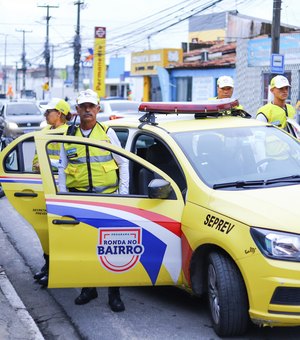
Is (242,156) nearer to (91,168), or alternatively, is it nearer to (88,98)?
(91,168)

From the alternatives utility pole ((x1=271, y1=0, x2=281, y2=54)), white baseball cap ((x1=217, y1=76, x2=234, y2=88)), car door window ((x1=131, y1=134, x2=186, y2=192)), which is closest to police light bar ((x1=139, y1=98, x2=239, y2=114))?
car door window ((x1=131, y1=134, x2=186, y2=192))

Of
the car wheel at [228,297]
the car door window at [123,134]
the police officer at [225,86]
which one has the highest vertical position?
the police officer at [225,86]

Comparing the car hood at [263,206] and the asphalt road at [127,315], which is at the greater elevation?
the car hood at [263,206]

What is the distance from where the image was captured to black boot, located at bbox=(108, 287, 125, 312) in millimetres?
5242

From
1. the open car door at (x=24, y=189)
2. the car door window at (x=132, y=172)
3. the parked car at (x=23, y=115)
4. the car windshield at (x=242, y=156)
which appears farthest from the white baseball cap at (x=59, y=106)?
the parked car at (x=23, y=115)

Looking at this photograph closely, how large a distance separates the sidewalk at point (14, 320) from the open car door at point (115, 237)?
36 cm

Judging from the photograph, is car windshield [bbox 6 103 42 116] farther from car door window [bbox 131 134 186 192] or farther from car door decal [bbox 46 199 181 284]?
car door decal [bbox 46 199 181 284]

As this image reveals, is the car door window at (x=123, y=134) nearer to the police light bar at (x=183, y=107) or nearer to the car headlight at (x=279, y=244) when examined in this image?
the police light bar at (x=183, y=107)

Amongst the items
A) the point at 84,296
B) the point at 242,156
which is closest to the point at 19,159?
the point at 84,296

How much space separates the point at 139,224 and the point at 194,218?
0.42m

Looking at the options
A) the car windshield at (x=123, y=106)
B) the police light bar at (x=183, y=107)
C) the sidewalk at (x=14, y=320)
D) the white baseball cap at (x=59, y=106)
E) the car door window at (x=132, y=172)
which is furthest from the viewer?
the car windshield at (x=123, y=106)

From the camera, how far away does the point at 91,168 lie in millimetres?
5281

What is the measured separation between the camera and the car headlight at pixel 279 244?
→ 13.5 feet

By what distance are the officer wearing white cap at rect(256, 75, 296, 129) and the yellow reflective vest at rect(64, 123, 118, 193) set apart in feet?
8.09
